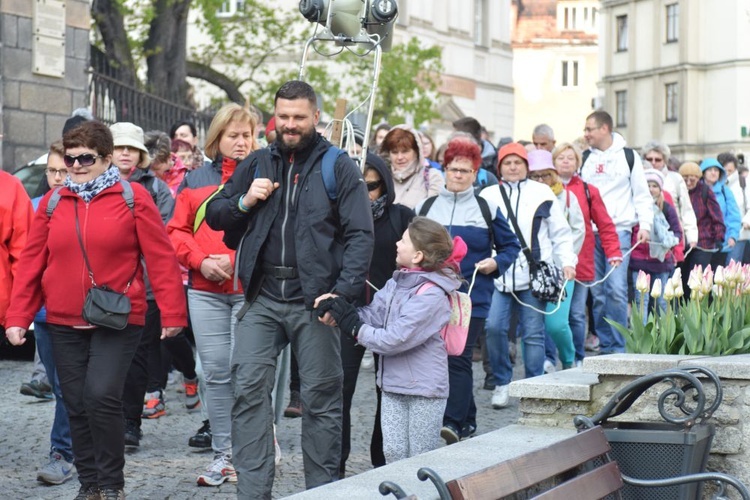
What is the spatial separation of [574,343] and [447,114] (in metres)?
38.4

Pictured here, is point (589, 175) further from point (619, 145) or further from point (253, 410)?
point (253, 410)

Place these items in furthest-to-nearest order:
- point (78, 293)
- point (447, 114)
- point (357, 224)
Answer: point (447, 114), point (78, 293), point (357, 224)

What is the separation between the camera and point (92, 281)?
7.48 metres

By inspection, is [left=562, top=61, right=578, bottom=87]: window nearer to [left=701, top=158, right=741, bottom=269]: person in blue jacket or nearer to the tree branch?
the tree branch

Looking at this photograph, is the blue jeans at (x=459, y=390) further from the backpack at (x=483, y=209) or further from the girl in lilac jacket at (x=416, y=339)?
the girl in lilac jacket at (x=416, y=339)

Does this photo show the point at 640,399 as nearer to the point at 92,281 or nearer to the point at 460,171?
the point at 92,281

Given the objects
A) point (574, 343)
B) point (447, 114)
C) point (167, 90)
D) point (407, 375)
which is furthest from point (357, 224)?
point (447, 114)

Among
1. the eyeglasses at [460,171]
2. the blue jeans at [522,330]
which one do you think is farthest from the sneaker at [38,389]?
the eyeglasses at [460,171]

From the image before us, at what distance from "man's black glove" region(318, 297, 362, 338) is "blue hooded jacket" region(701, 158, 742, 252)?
39.0ft

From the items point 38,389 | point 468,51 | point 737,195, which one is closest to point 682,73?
point 468,51

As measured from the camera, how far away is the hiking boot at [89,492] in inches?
296

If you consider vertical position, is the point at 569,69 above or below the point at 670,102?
above

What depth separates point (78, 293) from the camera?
294 inches

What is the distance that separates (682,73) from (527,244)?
2440 inches
